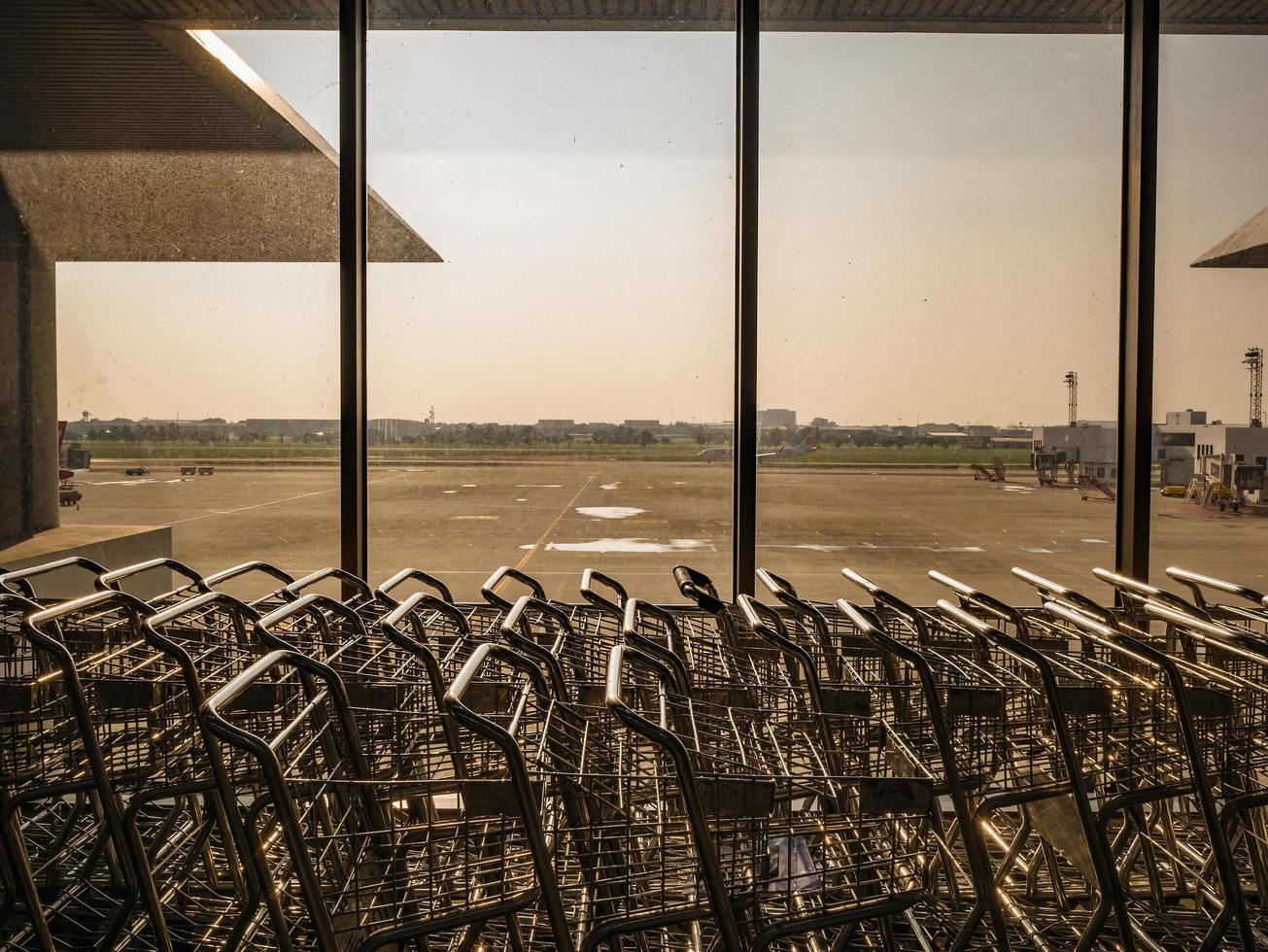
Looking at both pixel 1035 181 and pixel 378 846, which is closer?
pixel 378 846

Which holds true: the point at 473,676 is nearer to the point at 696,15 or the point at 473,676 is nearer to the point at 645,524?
the point at 645,524

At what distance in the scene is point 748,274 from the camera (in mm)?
3928

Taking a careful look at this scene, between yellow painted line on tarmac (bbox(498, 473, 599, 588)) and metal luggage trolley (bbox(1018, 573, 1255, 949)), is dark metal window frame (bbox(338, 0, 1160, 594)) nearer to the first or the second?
yellow painted line on tarmac (bbox(498, 473, 599, 588))

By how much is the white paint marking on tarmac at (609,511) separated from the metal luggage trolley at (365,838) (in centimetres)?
187

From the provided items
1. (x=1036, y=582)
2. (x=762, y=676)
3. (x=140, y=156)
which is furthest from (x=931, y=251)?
(x=140, y=156)

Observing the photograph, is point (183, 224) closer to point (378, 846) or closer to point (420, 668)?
point (420, 668)

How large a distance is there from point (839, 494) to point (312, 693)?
2.56m

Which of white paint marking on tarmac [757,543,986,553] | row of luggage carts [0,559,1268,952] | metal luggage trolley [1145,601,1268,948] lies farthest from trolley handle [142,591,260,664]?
metal luggage trolley [1145,601,1268,948]

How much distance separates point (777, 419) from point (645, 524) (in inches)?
30.6

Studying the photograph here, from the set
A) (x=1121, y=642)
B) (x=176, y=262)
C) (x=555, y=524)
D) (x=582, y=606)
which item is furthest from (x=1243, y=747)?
(x=176, y=262)

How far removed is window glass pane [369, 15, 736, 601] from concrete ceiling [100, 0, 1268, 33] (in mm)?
38

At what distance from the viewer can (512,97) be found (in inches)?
163

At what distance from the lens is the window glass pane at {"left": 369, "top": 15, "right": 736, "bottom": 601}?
160 inches

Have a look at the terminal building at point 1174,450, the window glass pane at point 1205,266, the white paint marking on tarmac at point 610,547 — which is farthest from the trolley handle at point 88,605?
the window glass pane at point 1205,266
